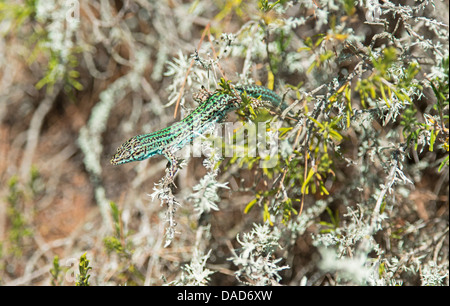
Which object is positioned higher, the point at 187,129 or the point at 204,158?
the point at 187,129

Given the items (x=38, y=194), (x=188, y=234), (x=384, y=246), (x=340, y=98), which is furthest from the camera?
(x=38, y=194)

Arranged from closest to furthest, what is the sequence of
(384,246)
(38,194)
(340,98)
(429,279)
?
(340,98)
(429,279)
(384,246)
(38,194)

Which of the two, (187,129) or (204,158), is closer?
(187,129)

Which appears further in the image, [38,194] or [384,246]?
[38,194]
